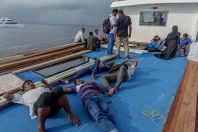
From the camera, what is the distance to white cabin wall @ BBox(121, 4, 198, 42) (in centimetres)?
892

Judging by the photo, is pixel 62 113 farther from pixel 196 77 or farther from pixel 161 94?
pixel 196 77

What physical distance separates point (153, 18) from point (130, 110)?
8109 millimetres

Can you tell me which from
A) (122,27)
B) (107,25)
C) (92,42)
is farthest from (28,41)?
(122,27)

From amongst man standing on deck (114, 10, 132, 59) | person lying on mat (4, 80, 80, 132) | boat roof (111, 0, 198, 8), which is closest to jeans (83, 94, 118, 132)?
→ person lying on mat (4, 80, 80, 132)

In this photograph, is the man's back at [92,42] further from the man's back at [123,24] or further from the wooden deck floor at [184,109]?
the wooden deck floor at [184,109]

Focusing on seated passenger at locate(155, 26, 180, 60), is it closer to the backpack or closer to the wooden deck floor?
the wooden deck floor

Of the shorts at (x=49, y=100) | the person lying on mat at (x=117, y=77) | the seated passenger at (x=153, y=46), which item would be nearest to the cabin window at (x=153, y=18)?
the seated passenger at (x=153, y=46)

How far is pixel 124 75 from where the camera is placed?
4410mm

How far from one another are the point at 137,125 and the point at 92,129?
2.55 ft

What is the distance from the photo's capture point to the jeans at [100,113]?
246 centimetres

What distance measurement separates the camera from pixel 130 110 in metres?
3.22

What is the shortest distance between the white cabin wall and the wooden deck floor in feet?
18.1

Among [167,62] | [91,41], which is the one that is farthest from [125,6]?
[167,62]

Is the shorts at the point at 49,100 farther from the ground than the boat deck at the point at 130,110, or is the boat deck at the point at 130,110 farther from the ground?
the shorts at the point at 49,100
